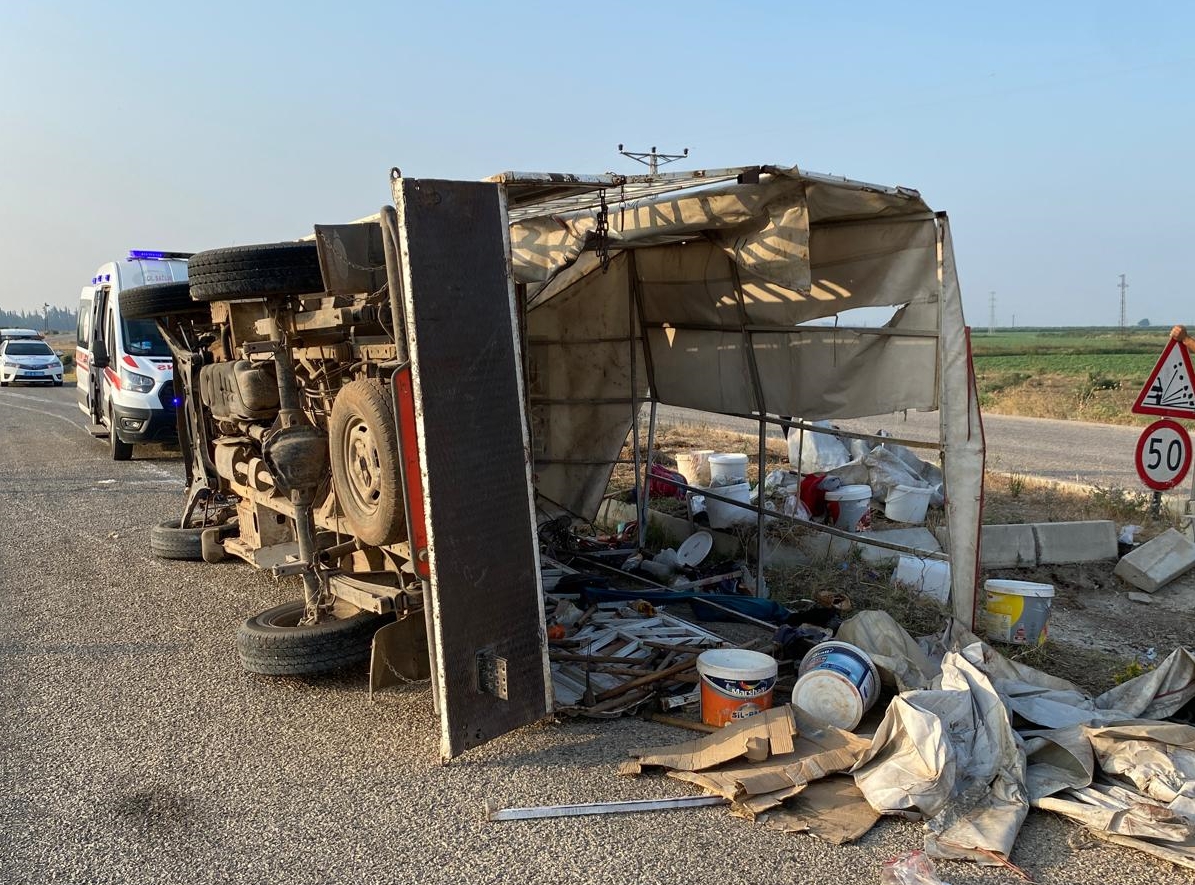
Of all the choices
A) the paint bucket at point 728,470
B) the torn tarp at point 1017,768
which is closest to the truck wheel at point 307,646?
the torn tarp at point 1017,768

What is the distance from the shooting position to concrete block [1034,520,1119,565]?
7367 mm

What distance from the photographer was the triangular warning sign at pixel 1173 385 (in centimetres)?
711

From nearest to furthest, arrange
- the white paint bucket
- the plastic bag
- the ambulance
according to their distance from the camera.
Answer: the plastic bag < the white paint bucket < the ambulance

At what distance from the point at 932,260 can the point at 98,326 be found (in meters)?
12.3

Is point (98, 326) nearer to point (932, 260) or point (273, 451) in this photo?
point (273, 451)

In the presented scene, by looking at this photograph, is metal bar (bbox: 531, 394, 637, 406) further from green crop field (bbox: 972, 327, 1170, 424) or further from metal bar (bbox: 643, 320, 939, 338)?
green crop field (bbox: 972, 327, 1170, 424)

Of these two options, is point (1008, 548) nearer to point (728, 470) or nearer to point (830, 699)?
point (728, 470)

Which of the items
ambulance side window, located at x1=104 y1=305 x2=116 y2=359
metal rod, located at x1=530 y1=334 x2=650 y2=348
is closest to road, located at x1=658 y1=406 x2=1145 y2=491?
metal rod, located at x1=530 y1=334 x2=650 y2=348

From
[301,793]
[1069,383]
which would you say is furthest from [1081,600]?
[1069,383]

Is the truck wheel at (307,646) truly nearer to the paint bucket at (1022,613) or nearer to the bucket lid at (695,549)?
the bucket lid at (695,549)

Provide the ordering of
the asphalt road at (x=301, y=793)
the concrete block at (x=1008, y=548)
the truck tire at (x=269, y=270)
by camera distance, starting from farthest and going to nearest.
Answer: the concrete block at (x=1008, y=548)
the truck tire at (x=269, y=270)
the asphalt road at (x=301, y=793)

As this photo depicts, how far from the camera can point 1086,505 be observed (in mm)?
9156

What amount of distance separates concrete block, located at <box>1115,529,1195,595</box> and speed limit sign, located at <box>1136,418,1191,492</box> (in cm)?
47

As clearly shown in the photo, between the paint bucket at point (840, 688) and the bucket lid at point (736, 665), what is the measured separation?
18cm
